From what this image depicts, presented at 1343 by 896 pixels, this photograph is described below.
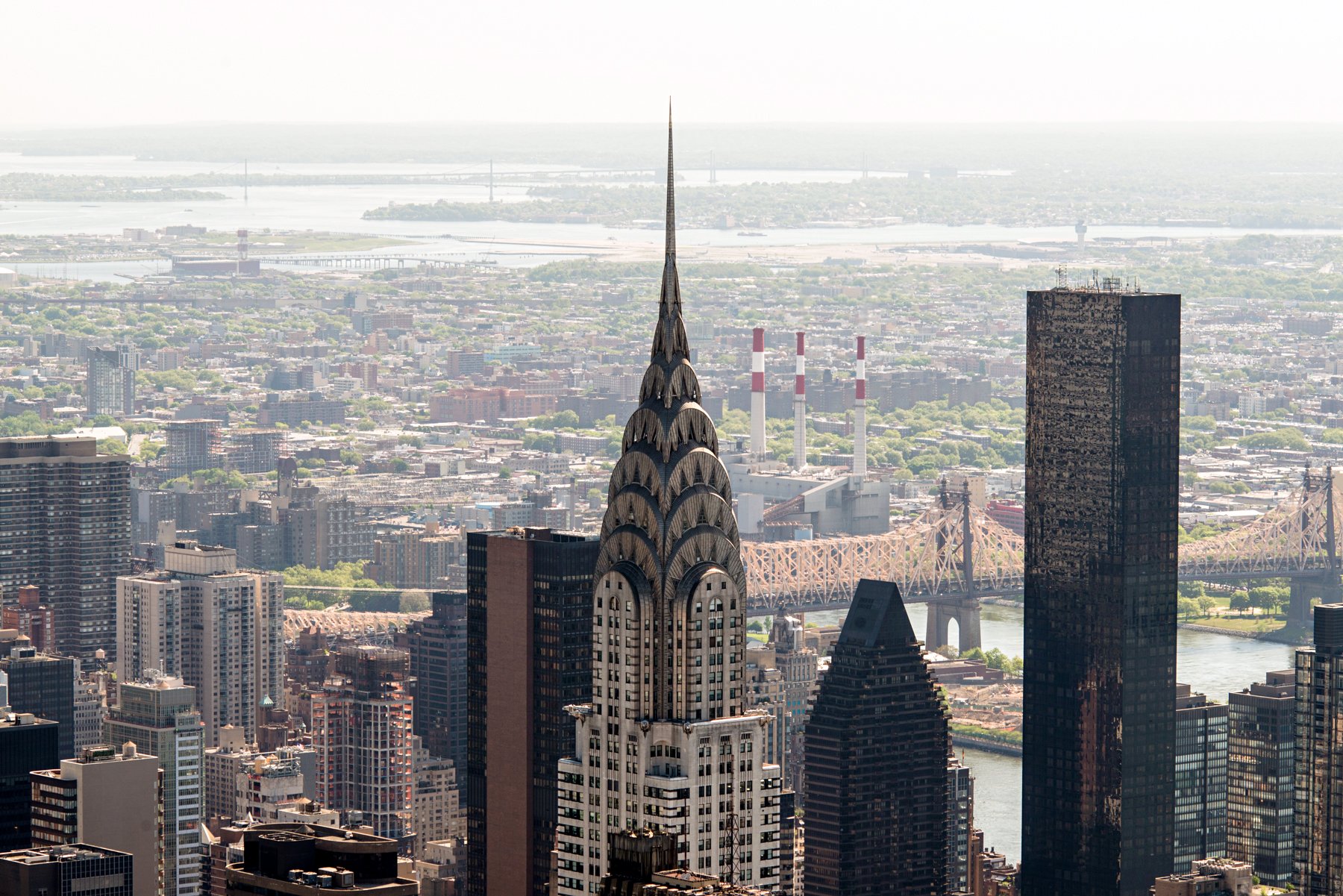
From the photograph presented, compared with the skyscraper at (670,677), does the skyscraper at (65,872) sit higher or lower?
lower

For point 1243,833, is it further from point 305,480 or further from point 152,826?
point 305,480

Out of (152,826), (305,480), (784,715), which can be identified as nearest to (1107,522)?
(784,715)

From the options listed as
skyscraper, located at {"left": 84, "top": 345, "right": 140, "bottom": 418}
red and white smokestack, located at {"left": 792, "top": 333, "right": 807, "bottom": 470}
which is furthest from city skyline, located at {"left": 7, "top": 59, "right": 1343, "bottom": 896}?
skyscraper, located at {"left": 84, "top": 345, "right": 140, "bottom": 418}

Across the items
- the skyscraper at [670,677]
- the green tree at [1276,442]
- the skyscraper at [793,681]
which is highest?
the skyscraper at [670,677]

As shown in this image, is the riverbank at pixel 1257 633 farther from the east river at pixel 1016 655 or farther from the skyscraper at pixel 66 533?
the skyscraper at pixel 66 533

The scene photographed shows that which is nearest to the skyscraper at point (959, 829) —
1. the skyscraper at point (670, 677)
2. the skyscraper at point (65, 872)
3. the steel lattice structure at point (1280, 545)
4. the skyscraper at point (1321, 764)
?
the skyscraper at point (1321, 764)
